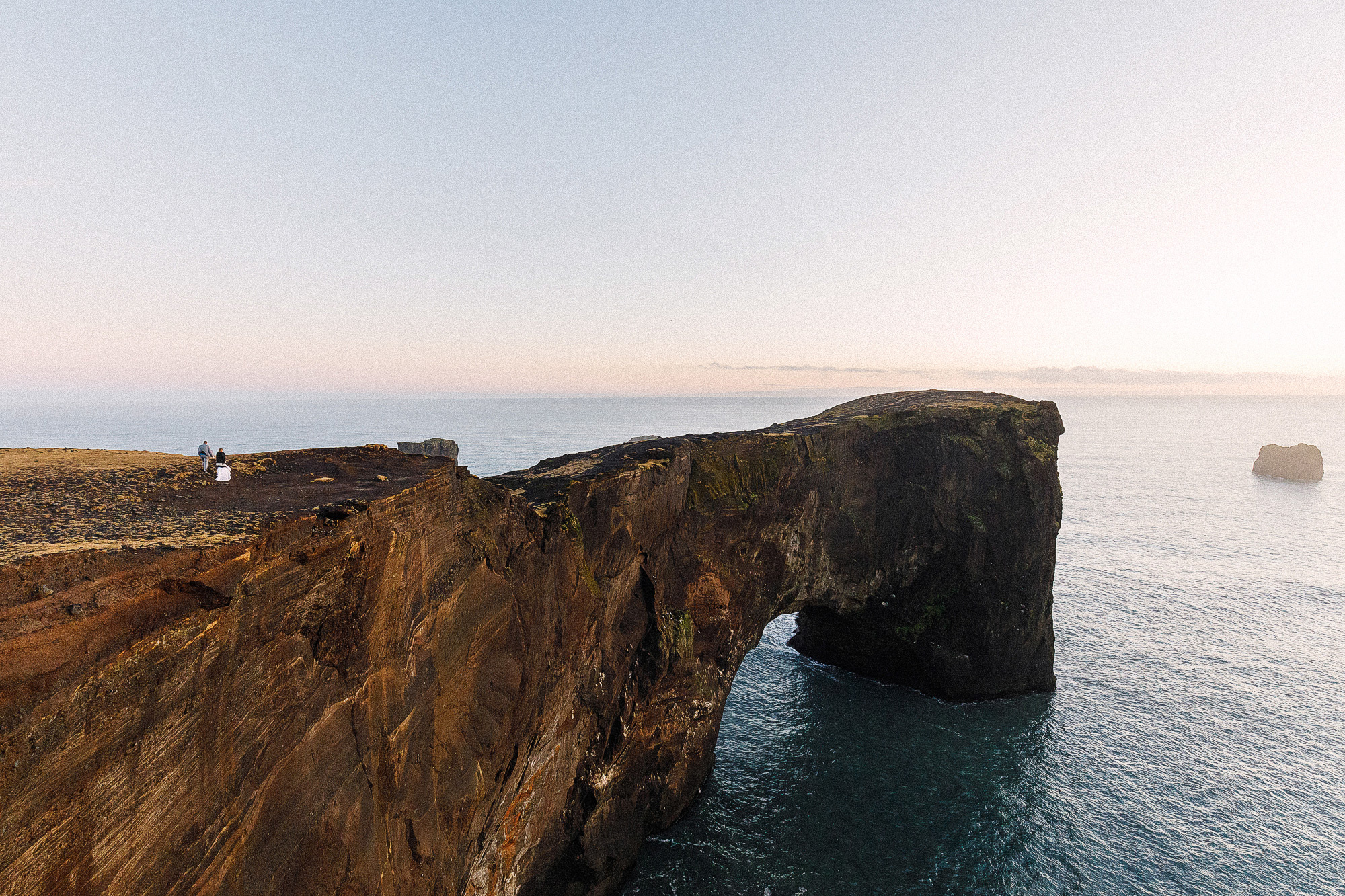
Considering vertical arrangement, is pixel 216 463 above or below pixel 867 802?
above

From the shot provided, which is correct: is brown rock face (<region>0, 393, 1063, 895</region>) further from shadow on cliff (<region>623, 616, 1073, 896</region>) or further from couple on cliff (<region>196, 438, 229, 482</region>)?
couple on cliff (<region>196, 438, 229, 482</region>)

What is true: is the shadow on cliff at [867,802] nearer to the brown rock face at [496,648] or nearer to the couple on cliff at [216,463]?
the brown rock face at [496,648]

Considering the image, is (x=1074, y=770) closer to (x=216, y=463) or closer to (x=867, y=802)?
(x=867, y=802)

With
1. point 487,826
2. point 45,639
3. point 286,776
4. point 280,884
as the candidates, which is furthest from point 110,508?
point 487,826

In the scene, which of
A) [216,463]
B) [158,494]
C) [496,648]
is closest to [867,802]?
[496,648]

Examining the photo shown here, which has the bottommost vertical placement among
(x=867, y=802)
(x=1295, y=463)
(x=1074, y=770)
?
(x=1074, y=770)
